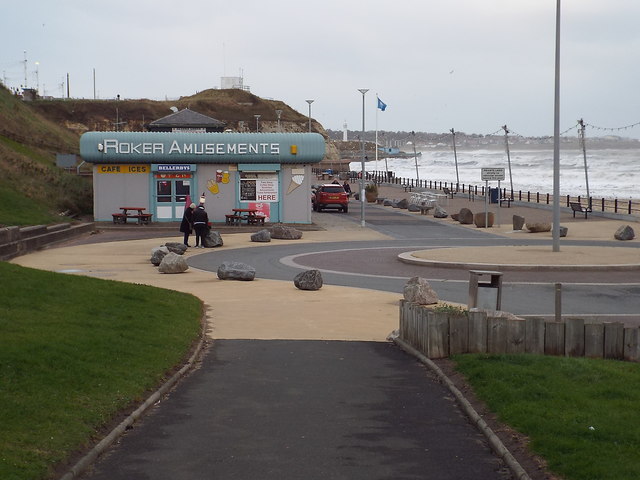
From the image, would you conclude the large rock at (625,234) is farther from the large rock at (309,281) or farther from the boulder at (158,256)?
the large rock at (309,281)

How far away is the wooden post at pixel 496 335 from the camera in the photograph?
13.6m

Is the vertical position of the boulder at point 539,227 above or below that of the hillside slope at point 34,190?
below

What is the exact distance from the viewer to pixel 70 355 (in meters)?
11.8

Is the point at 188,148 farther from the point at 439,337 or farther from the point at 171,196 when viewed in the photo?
the point at 439,337

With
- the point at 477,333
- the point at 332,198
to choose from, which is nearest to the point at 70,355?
the point at 477,333

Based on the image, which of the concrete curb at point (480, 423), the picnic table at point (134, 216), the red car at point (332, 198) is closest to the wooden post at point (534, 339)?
the concrete curb at point (480, 423)

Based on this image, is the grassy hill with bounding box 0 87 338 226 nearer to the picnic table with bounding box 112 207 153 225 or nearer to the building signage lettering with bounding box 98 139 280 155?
the picnic table with bounding box 112 207 153 225

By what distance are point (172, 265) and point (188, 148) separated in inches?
820

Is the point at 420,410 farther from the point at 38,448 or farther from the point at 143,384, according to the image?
the point at 38,448

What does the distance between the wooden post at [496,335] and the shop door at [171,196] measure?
35.1 meters

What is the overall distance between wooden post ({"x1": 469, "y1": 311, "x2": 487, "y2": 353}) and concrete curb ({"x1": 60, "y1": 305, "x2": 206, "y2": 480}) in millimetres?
3997

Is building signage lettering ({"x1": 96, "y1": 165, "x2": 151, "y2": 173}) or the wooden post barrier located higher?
building signage lettering ({"x1": 96, "y1": 165, "x2": 151, "y2": 173})

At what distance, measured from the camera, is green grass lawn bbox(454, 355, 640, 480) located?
26.5 feet

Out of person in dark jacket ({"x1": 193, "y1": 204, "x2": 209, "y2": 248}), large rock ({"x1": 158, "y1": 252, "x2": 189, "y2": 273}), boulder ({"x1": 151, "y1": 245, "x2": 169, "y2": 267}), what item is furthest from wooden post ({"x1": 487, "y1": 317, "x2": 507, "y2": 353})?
person in dark jacket ({"x1": 193, "y1": 204, "x2": 209, "y2": 248})
